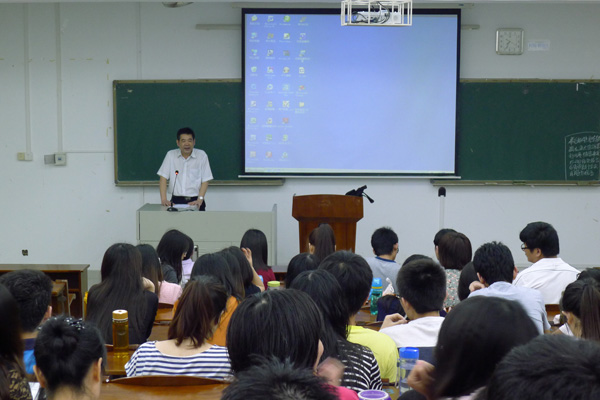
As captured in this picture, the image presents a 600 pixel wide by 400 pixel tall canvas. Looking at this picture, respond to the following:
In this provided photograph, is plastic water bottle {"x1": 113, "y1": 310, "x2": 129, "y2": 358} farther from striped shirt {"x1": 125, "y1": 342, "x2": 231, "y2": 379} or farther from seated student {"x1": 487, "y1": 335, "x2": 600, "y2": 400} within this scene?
seated student {"x1": 487, "y1": 335, "x2": 600, "y2": 400}

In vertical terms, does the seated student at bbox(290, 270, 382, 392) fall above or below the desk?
above

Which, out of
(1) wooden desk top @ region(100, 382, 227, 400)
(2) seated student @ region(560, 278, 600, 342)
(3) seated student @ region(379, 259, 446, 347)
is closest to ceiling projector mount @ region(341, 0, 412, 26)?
(3) seated student @ region(379, 259, 446, 347)

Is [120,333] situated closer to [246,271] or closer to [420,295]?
[246,271]

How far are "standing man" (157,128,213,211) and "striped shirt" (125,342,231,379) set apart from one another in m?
4.50

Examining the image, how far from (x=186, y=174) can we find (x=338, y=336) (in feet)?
16.1

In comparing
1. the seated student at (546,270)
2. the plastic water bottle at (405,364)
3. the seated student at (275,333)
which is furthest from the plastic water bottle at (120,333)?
the seated student at (546,270)

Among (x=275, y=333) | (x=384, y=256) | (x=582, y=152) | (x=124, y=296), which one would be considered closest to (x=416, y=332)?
(x=275, y=333)

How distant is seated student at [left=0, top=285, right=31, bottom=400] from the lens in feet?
5.91

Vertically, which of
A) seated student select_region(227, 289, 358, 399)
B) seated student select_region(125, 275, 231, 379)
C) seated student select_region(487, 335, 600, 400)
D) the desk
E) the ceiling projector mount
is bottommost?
the desk

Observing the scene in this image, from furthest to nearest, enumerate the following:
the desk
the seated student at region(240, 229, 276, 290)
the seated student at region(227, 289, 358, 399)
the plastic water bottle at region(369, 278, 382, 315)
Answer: the desk < the seated student at region(240, 229, 276, 290) < the plastic water bottle at region(369, 278, 382, 315) < the seated student at region(227, 289, 358, 399)

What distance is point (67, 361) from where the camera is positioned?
5.71ft

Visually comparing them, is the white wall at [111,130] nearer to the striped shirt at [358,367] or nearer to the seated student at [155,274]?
the seated student at [155,274]

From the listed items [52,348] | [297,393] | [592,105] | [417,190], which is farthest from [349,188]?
[297,393]

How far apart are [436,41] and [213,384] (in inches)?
217
